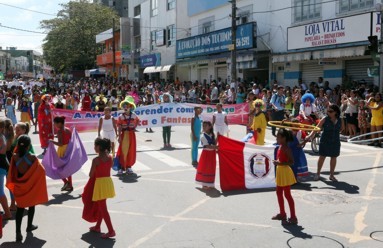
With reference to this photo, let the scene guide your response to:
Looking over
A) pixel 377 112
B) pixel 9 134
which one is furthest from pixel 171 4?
pixel 9 134

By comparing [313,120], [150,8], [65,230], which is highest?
[150,8]

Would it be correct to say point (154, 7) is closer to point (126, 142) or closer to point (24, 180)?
point (126, 142)

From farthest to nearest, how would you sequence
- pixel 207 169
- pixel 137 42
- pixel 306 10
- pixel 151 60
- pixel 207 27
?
pixel 137 42 → pixel 151 60 → pixel 207 27 → pixel 306 10 → pixel 207 169

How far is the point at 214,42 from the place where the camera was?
2961 centimetres

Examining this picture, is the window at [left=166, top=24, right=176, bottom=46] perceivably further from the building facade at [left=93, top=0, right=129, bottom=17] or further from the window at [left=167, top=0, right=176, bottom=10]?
the building facade at [left=93, top=0, right=129, bottom=17]

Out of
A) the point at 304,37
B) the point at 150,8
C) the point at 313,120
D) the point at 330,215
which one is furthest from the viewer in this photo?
the point at 150,8

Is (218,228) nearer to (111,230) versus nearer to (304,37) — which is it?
(111,230)

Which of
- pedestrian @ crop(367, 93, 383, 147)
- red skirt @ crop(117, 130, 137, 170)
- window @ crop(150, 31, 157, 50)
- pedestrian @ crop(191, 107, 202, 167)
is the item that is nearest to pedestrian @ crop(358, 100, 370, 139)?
pedestrian @ crop(367, 93, 383, 147)

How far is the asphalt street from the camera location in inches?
235

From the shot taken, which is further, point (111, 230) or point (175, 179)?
point (175, 179)

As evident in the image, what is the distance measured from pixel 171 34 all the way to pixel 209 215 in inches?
1352

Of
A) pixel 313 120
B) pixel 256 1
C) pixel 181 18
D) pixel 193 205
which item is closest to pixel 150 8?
pixel 181 18

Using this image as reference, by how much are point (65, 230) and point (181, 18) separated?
1330 inches

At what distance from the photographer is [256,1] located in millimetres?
27562
